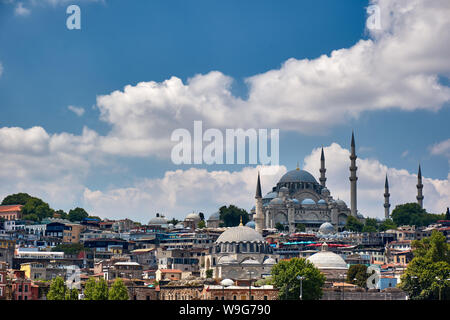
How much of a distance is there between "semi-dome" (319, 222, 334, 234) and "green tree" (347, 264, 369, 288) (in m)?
45.8

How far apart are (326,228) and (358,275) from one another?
1943 inches

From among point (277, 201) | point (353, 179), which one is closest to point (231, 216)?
point (277, 201)

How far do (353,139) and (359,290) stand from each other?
220ft

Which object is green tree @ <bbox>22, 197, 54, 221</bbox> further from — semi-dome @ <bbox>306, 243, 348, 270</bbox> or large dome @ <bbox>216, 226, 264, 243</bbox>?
semi-dome @ <bbox>306, 243, 348, 270</bbox>

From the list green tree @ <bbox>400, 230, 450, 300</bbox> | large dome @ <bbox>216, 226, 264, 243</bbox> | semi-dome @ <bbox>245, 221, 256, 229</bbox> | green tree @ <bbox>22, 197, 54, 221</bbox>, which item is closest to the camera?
green tree @ <bbox>400, 230, 450, 300</bbox>

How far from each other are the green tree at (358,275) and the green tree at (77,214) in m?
63.1

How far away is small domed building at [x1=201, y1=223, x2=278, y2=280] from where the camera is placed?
3989 inches

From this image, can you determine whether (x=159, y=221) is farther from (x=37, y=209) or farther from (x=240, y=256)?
(x=240, y=256)

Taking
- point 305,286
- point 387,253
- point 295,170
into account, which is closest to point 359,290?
point 305,286

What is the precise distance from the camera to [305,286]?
74875 millimetres

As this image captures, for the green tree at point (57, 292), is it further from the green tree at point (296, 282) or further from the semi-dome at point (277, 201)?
the semi-dome at point (277, 201)

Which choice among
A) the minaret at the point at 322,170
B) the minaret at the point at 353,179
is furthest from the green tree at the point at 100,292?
the minaret at the point at 322,170

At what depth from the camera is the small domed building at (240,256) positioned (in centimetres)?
10131

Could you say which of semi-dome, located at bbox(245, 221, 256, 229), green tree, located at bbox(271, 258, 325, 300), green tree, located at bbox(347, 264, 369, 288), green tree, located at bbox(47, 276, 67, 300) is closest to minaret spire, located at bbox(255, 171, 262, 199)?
semi-dome, located at bbox(245, 221, 256, 229)
